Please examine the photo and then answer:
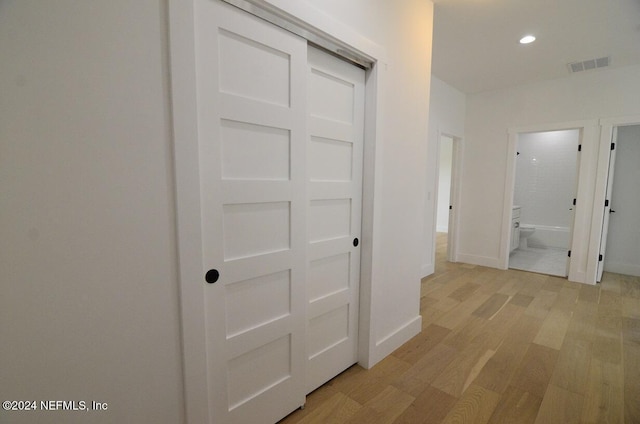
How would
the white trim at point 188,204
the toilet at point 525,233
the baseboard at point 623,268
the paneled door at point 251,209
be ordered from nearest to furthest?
the white trim at point 188,204, the paneled door at point 251,209, the baseboard at point 623,268, the toilet at point 525,233

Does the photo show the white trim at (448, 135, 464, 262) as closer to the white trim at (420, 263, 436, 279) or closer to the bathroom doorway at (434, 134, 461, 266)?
the bathroom doorway at (434, 134, 461, 266)

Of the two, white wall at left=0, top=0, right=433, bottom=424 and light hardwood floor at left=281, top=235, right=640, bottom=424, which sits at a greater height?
white wall at left=0, top=0, right=433, bottom=424

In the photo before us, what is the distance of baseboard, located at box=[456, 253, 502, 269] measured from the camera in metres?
4.43

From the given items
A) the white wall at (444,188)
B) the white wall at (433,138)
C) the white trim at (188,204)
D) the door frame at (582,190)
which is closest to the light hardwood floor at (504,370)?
the door frame at (582,190)

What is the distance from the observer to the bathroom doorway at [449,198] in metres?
4.67

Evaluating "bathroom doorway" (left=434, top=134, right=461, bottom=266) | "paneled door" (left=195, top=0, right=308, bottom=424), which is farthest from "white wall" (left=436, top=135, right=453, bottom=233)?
"paneled door" (left=195, top=0, right=308, bottom=424)

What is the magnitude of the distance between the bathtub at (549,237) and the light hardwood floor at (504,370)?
264cm

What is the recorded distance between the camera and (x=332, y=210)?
5.81 feet

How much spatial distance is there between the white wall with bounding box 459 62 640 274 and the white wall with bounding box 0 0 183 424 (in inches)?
187

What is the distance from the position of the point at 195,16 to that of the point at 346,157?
1076 mm

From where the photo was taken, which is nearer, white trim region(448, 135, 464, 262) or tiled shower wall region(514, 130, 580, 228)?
white trim region(448, 135, 464, 262)

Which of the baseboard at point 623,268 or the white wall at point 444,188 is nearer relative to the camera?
the baseboard at point 623,268

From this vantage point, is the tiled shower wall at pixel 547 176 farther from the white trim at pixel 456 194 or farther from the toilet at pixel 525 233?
the white trim at pixel 456 194

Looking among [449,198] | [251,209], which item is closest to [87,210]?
[251,209]
